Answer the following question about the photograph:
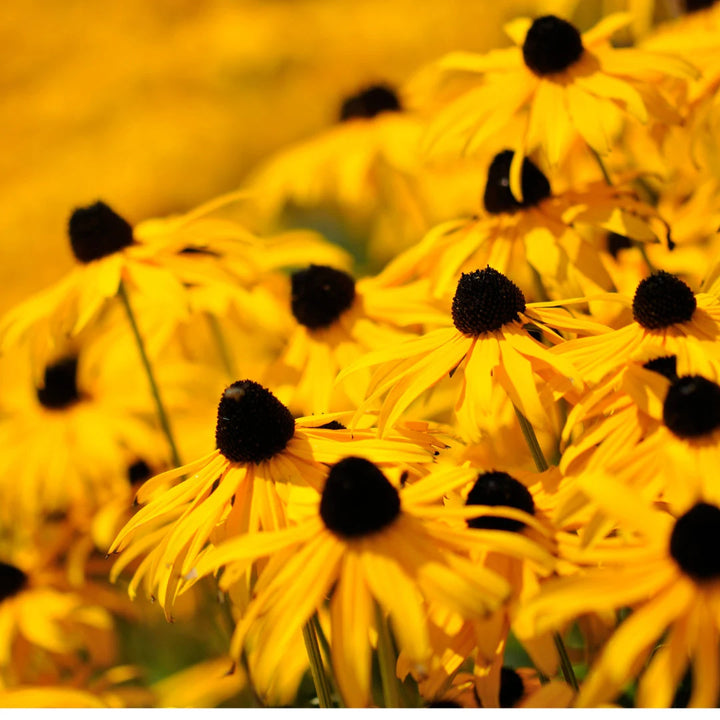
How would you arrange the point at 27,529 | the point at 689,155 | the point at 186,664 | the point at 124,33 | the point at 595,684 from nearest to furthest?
1. the point at 595,684
2. the point at 689,155
3. the point at 27,529
4. the point at 186,664
5. the point at 124,33

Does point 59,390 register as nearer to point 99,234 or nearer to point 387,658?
point 99,234

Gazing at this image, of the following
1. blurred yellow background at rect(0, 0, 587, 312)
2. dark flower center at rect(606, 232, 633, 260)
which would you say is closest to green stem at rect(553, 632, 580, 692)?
dark flower center at rect(606, 232, 633, 260)

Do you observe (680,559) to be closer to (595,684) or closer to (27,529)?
(595,684)

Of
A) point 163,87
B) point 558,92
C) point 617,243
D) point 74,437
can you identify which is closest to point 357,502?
point 558,92

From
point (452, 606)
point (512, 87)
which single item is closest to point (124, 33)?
point (512, 87)

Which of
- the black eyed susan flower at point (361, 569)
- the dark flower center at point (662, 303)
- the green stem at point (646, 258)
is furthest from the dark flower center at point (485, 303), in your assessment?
the green stem at point (646, 258)

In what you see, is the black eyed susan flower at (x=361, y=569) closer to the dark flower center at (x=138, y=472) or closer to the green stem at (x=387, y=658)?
the green stem at (x=387, y=658)
